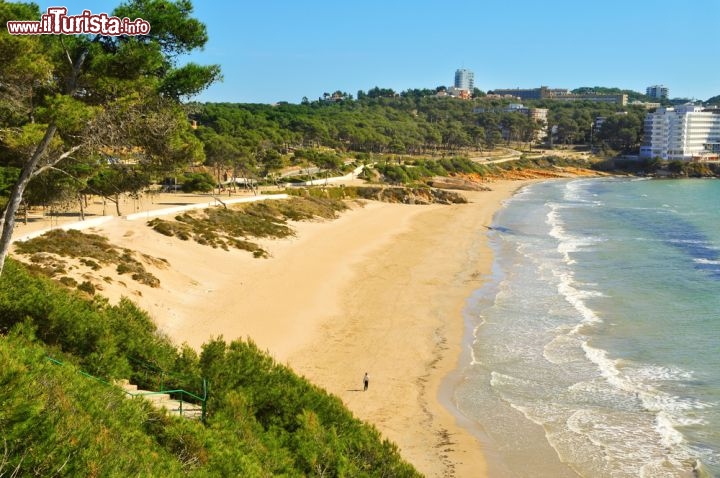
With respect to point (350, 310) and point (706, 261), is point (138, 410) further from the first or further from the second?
point (706, 261)

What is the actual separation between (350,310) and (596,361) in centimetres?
879

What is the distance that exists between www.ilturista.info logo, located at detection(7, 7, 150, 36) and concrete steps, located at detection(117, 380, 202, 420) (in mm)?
5484

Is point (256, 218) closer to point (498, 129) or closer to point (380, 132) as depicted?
point (380, 132)

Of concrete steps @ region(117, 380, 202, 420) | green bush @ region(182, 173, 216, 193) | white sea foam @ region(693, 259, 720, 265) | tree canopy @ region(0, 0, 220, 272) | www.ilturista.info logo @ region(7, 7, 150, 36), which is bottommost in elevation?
white sea foam @ region(693, 259, 720, 265)

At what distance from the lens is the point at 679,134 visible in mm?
132500

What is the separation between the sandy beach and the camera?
1562 cm

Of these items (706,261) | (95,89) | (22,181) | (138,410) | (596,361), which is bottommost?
(596,361)

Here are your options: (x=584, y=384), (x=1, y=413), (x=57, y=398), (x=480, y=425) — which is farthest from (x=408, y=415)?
(x=1, y=413)

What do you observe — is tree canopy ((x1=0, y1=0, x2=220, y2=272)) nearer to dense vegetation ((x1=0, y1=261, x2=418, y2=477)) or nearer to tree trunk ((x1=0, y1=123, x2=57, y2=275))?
tree trunk ((x1=0, y1=123, x2=57, y2=275))

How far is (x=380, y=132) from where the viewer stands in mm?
121750

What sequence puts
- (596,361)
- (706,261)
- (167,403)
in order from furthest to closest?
1. (706,261)
2. (596,361)
3. (167,403)

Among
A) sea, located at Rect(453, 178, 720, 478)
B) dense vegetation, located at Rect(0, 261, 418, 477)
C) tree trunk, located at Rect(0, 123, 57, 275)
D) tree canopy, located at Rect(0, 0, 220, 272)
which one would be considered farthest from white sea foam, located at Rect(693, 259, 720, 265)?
tree trunk, located at Rect(0, 123, 57, 275)

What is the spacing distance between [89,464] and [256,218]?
36267 millimetres

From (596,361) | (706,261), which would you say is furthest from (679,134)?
(596,361)
